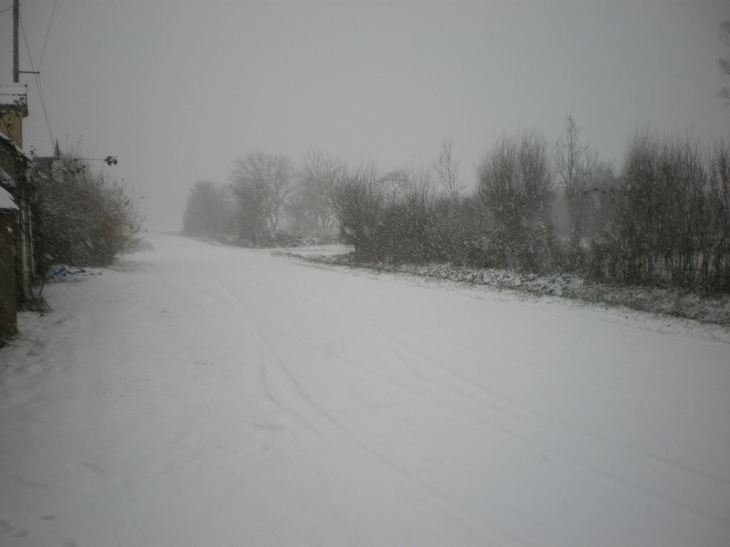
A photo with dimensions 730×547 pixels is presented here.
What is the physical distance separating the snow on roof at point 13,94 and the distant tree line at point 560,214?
47.6ft

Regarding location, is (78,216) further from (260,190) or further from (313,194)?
(313,194)

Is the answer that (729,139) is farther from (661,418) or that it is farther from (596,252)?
(661,418)

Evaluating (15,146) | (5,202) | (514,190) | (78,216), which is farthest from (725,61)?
(78,216)

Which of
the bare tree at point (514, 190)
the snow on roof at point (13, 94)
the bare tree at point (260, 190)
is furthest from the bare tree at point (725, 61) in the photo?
the bare tree at point (260, 190)

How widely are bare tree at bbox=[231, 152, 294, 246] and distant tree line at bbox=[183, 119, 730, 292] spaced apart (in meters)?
21.6

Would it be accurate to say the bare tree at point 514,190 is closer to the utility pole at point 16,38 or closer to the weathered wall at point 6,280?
the weathered wall at point 6,280

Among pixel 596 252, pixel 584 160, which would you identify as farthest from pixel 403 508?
pixel 584 160

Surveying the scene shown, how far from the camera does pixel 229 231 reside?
49.6 m

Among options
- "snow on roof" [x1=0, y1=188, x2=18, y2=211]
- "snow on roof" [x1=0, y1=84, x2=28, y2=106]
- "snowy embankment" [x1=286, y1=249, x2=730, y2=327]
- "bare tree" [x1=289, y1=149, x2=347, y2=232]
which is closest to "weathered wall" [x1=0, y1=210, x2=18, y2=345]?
"snow on roof" [x1=0, y1=188, x2=18, y2=211]

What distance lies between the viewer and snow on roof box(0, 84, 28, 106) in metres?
10.8

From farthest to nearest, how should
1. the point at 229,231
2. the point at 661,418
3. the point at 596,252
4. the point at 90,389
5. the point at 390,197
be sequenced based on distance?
the point at 229,231 → the point at 390,197 → the point at 596,252 → the point at 90,389 → the point at 661,418

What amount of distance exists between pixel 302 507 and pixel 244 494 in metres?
0.51

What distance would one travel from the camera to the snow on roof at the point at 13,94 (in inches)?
426

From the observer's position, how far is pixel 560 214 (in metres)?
21.9
